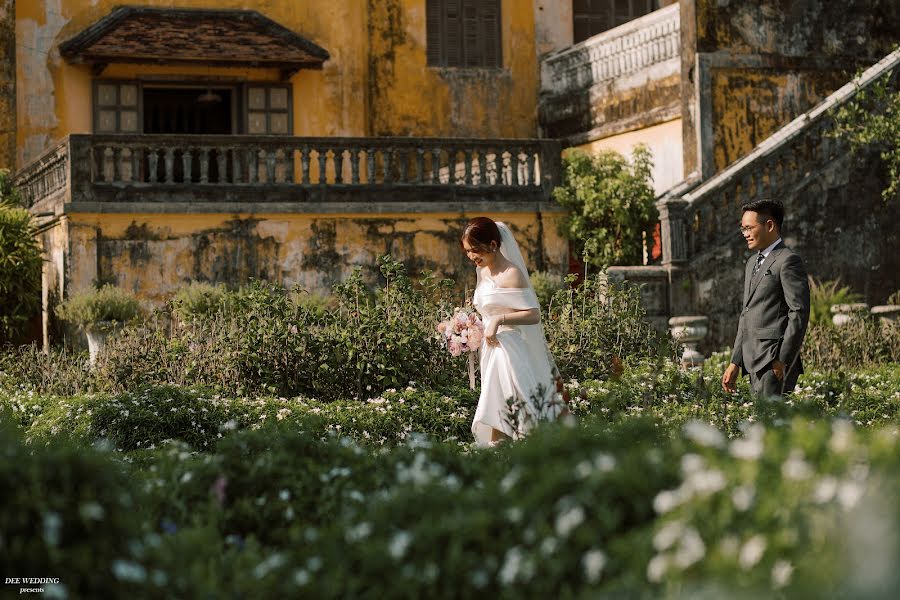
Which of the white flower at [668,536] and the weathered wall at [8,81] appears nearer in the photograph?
the white flower at [668,536]

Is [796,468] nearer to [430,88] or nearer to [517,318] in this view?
[517,318]

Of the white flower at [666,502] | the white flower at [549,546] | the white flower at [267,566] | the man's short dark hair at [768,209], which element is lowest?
the white flower at [267,566]

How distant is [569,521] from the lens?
13.2 feet

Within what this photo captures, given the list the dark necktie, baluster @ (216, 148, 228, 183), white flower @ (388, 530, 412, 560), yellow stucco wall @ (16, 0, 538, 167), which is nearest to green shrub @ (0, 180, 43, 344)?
baluster @ (216, 148, 228, 183)

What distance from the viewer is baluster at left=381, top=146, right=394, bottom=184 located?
61.3 ft

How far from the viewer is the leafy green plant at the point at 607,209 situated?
738 inches

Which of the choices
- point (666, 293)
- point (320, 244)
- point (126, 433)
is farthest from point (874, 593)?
point (320, 244)

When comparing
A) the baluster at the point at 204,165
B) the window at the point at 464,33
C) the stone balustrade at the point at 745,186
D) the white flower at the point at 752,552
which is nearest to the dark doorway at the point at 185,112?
the window at the point at 464,33

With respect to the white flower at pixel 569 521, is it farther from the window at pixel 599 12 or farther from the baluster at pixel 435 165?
the window at pixel 599 12

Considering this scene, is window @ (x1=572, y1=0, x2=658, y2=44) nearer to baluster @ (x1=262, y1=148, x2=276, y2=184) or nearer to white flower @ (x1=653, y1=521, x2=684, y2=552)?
baluster @ (x1=262, y1=148, x2=276, y2=184)

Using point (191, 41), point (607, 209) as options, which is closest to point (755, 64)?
point (607, 209)

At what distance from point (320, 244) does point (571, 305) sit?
542 cm

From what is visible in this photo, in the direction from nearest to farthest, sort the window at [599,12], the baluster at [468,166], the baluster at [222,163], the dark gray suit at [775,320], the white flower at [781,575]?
the white flower at [781,575], the dark gray suit at [775,320], the baluster at [222,163], the baluster at [468,166], the window at [599,12]

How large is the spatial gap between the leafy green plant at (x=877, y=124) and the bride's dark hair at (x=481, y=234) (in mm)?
9152
